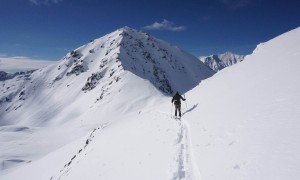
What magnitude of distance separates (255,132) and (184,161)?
11.4 feet

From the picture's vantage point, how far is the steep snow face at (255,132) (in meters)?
8.93

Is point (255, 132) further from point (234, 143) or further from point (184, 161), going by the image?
point (184, 161)

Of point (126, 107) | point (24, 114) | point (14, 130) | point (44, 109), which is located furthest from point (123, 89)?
point (24, 114)

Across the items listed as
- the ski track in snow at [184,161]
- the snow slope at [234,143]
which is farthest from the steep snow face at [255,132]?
the ski track in snow at [184,161]

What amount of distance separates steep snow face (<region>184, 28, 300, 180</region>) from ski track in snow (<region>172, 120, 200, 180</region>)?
0.34 meters

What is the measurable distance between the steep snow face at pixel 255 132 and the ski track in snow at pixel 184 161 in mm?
339

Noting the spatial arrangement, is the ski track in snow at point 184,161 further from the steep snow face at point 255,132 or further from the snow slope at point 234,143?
the steep snow face at point 255,132

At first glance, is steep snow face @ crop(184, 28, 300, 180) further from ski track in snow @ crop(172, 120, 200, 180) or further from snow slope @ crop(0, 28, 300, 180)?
ski track in snow @ crop(172, 120, 200, 180)

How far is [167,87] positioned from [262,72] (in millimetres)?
169288

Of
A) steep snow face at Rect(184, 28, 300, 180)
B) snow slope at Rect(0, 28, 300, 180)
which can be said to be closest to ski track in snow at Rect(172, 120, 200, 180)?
snow slope at Rect(0, 28, 300, 180)

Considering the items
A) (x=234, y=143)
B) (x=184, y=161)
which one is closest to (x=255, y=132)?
(x=234, y=143)

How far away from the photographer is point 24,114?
191375mm

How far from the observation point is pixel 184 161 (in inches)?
511

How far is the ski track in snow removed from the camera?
1123 cm
